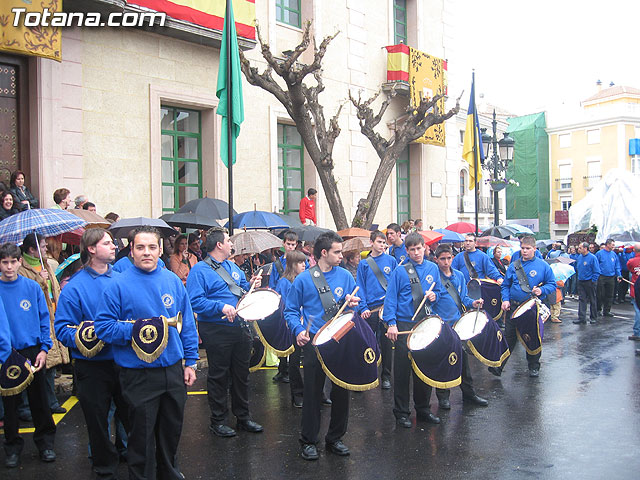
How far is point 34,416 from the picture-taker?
566 centimetres

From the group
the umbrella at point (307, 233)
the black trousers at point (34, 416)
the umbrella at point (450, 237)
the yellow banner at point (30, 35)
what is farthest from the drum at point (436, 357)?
the yellow banner at point (30, 35)

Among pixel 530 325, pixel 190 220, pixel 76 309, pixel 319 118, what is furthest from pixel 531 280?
pixel 76 309

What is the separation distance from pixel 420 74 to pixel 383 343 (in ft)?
44.9

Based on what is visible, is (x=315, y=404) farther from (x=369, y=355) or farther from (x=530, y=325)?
(x=530, y=325)

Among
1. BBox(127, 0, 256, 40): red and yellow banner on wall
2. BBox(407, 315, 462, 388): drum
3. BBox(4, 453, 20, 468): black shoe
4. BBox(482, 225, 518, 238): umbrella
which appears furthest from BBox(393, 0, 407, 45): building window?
BBox(4, 453, 20, 468): black shoe

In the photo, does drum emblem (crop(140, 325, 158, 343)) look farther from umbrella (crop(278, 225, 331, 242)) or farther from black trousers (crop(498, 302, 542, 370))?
umbrella (crop(278, 225, 331, 242))

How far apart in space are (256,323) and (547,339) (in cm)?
727

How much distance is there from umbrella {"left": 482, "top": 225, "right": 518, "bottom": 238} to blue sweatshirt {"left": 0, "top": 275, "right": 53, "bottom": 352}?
14713mm

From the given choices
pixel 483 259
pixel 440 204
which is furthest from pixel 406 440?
pixel 440 204

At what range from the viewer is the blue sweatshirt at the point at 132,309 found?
438cm

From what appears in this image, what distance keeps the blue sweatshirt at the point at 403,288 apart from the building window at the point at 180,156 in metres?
8.90

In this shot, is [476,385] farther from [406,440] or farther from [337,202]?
[337,202]

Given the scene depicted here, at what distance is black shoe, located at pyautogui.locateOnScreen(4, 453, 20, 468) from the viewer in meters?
5.52

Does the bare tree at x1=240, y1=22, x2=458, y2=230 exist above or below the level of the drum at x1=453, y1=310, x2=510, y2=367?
above
